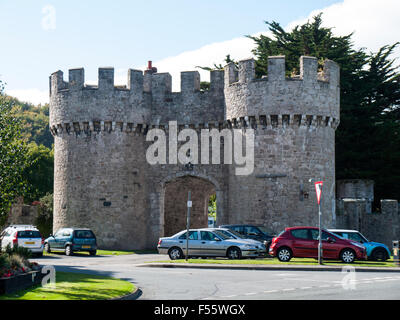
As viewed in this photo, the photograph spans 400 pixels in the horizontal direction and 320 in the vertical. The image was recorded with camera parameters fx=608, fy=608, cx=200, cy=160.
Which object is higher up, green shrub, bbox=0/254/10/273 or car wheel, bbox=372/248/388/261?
green shrub, bbox=0/254/10/273

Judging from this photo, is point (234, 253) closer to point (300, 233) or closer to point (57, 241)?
point (300, 233)

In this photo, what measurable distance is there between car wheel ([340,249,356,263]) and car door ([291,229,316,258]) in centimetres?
116

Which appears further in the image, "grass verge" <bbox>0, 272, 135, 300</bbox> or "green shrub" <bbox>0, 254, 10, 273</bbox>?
"green shrub" <bbox>0, 254, 10, 273</bbox>

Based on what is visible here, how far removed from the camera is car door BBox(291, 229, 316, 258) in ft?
82.0

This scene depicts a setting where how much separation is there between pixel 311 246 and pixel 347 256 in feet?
4.87

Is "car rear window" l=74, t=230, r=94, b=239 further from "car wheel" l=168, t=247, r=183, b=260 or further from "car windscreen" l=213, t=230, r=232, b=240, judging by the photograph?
"car windscreen" l=213, t=230, r=232, b=240

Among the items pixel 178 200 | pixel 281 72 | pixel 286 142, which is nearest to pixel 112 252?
pixel 178 200

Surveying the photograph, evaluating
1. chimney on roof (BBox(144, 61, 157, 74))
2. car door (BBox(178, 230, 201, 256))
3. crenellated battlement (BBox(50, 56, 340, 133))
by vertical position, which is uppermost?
chimney on roof (BBox(144, 61, 157, 74))

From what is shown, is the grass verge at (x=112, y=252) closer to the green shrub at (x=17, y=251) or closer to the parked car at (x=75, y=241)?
the parked car at (x=75, y=241)

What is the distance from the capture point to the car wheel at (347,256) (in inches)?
958

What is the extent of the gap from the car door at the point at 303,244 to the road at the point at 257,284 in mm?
3422

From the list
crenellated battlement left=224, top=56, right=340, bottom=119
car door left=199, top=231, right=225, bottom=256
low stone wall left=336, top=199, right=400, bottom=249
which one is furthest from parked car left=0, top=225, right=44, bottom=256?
low stone wall left=336, top=199, right=400, bottom=249

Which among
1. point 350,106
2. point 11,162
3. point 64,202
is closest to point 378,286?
point 11,162
